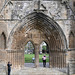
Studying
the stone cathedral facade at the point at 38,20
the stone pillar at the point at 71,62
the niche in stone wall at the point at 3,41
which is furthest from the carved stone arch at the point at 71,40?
the niche in stone wall at the point at 3,41

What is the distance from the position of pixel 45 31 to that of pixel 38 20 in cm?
132

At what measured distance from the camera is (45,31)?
53.9 ft

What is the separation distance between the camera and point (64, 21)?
1530 centimetres

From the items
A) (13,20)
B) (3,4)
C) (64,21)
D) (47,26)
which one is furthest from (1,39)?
(64,21)

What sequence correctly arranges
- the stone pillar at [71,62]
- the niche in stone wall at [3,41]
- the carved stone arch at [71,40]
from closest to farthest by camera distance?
the stone pillar at [71,62]
the niche in stone wall at [3,41]
the carved stone arch at [71,40]

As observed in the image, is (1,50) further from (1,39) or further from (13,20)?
(13,20)

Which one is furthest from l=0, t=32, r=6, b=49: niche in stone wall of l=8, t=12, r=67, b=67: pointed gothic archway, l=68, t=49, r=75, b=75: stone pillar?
l=68, t=49, r=75, b=75: stone pillar

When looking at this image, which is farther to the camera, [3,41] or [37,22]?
[37,22]

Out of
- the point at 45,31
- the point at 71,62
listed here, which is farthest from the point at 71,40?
the point at 45,31

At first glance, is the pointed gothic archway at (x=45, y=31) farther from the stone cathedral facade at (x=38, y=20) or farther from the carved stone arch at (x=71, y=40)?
the carved stone arch at (x=71, y=40)

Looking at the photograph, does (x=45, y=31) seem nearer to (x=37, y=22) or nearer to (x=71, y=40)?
(x=37, y=22)

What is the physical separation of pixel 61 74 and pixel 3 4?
7330 millimetres

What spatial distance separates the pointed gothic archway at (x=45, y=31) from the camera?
1524cm

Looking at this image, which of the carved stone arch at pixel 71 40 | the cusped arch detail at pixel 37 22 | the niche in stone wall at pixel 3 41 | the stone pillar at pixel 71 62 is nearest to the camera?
the stone pillar at pixel 71 62
